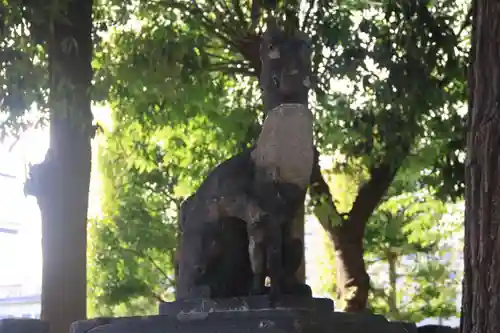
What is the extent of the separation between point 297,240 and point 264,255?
0.21m

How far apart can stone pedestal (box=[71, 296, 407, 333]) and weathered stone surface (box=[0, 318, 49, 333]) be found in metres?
0.66

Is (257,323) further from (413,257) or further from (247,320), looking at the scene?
(413,257)

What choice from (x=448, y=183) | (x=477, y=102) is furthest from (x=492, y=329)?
(x=448, y=183)

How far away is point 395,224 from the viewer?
1531 cm

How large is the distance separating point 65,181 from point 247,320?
3950mm

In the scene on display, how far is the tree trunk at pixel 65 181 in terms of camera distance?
7.00 m

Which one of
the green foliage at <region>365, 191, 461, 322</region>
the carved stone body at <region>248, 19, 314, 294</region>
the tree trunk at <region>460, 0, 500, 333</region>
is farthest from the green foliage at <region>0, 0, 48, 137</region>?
the green foliage at <region>365, 191, 461, 322</region>

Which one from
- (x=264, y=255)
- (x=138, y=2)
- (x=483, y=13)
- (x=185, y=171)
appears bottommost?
(x=264, y=255)

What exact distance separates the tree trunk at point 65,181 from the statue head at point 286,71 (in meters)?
3.14

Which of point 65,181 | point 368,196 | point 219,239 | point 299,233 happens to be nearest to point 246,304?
point 219,239

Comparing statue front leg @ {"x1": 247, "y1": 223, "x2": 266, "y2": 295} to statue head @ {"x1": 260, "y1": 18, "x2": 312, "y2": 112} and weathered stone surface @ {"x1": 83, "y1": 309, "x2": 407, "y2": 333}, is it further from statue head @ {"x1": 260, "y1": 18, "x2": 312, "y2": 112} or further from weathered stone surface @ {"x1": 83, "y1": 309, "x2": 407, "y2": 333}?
statue head @ {"x1": 260, "y1": 18, "x2": 312, "y2": 112}

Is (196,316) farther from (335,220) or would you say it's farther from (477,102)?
(335,220)

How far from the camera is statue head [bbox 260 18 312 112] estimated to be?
4363 mm

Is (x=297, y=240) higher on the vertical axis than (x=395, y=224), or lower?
lower
